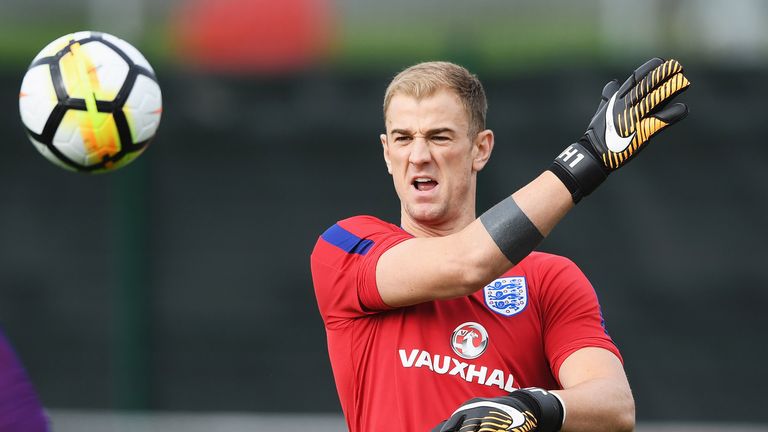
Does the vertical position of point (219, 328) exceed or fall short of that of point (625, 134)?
it falls short

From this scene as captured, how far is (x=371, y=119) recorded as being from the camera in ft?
26.9

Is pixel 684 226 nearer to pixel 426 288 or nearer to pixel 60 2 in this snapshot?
pixel 426 288

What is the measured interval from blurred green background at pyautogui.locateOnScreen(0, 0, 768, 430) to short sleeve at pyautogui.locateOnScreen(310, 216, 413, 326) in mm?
4273

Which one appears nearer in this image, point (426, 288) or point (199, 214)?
point (426, 288)

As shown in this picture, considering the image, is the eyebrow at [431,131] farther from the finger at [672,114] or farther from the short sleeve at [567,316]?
the finger at [672,114]

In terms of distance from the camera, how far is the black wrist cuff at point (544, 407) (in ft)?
10.4

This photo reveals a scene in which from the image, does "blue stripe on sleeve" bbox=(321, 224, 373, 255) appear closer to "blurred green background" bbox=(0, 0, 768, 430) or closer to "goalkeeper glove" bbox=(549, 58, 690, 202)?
"goalkeeper glove" bbox=(549, 58, 690, 202)

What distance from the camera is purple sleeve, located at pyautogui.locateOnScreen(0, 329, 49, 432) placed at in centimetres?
309

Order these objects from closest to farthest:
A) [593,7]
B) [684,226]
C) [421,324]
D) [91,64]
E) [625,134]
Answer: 1. [625,134]
2. [421,324]
3. [91,64]
4. [684,226]
5. [593,7]

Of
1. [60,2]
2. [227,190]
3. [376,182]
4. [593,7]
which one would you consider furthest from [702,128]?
[60,2]

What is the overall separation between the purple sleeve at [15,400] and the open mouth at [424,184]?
1.33 metres

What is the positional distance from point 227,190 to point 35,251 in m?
1.47

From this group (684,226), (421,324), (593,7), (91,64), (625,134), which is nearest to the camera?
(625,134)

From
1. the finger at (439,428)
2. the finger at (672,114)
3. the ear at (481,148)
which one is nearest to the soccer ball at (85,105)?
the ear at (481,148)
